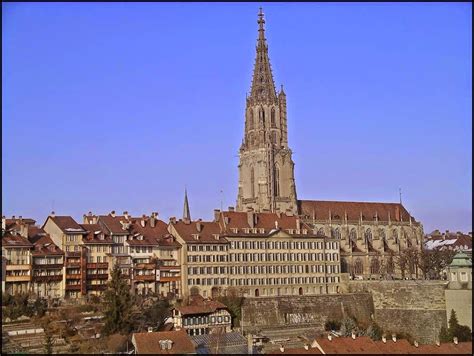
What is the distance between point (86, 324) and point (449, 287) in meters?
44.4

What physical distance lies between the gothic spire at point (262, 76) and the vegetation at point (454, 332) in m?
53.5

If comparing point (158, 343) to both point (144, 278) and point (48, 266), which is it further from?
point (144, 278)

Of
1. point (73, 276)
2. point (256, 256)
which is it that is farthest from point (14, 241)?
point (256, 256)

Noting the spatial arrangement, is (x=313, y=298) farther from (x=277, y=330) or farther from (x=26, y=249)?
(x=26, y=249)

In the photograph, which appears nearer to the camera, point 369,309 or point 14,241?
point 14,241

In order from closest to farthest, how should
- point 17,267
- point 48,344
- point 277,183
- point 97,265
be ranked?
point 48,344 < point 17,267 < point 97,265 < point 277,183

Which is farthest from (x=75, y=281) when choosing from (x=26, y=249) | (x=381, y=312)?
(x=381, y=312)

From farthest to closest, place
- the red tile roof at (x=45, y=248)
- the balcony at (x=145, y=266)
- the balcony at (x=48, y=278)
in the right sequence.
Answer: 1. the balcony at (x=145, y=266)
2. the red tile roof at (x=45, y=248)
3. the balcony at (x=48, y=278)

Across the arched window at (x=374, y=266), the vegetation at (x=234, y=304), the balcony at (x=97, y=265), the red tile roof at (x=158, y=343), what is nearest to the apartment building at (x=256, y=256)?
the vegetation at (x=234, y=304)

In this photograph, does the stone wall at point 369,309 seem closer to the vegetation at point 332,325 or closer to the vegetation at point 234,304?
the vegetation at point 332,325

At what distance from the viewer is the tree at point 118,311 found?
237 feet

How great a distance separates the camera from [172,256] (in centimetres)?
9438

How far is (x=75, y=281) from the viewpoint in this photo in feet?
Answer: 281

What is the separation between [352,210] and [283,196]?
12271 millimetres
